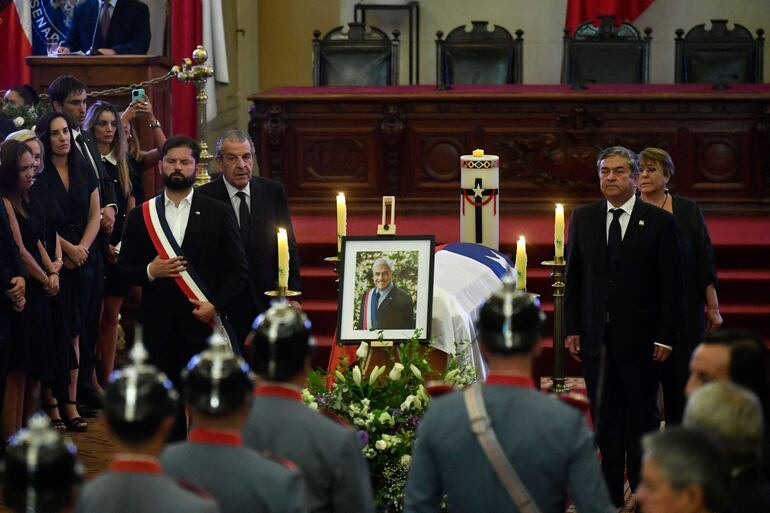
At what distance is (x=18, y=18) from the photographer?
11391mm

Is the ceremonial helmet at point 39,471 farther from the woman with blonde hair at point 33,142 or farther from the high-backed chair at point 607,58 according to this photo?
the high-backed chair at point 607,58

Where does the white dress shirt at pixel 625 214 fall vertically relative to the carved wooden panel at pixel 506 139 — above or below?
below

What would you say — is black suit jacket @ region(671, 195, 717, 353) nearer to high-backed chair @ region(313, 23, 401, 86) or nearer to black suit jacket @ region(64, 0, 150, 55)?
black suit jacket @ region(64, 0, 150, 55)

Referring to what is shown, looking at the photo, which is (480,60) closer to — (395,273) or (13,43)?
(13,43)

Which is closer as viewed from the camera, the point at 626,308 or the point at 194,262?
the point at 626,308

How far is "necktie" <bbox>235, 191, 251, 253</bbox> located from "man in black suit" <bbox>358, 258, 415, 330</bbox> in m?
1.18

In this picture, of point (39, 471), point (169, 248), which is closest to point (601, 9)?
point (169, 248)

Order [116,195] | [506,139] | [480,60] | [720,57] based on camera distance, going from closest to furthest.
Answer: [116,195] < [506,139] < [720,57] < [480,60]

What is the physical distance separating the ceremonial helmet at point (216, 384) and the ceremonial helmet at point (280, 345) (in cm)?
22

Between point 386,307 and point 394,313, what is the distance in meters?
0.04

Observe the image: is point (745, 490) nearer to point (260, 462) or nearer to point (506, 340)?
point (506, 340)

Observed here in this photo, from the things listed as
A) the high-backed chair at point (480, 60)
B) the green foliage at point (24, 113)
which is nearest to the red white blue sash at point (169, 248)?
the green foliage at point (24, 113)

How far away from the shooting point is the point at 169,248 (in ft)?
17.8

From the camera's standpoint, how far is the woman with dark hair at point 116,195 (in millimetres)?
7320
